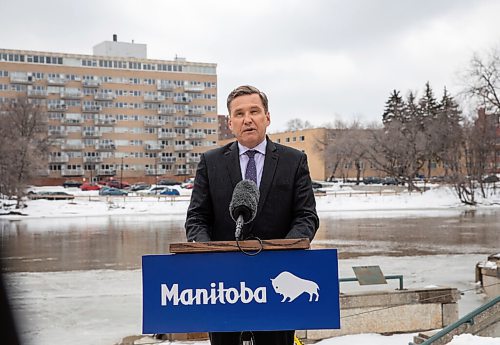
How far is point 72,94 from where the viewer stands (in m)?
111

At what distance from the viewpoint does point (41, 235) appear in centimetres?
3019

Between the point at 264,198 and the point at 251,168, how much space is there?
0.20 meters

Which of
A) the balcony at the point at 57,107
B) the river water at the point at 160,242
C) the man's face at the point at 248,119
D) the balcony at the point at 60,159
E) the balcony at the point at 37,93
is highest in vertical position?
the balcony at the point at 37,93

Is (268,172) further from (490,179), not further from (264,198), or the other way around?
(490,179)

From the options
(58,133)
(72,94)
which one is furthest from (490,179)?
(72,94)

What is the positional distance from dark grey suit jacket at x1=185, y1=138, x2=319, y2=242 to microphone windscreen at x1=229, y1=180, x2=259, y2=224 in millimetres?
288

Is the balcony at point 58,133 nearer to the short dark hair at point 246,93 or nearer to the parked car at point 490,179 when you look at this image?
the parked car at point 490,179

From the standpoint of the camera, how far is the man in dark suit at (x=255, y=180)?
119 inches

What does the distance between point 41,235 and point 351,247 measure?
53.4 feet

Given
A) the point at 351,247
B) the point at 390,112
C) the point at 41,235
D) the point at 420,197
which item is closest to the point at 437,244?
the point at 351,247

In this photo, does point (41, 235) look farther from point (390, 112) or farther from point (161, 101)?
point (161, 101)

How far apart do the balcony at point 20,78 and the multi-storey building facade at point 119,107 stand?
0.18 meters

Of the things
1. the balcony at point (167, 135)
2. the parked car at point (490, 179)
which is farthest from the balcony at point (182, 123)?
the parked car at point (490, 179)

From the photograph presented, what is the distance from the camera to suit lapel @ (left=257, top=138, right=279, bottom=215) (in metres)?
3.03
